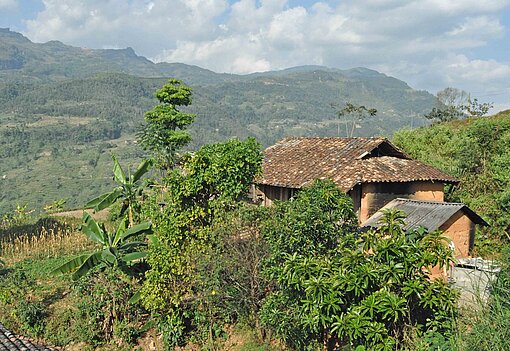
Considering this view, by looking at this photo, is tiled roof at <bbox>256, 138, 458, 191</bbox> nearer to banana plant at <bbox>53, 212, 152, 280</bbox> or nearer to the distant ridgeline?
banana plant at <bbox>53, 212, 152, 280</bbox>

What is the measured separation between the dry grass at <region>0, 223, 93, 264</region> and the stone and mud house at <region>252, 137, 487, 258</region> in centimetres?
711

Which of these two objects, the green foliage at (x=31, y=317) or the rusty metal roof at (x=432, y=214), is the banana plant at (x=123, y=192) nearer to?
the green foliage at (x=31, y=317)

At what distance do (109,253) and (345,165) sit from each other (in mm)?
8211

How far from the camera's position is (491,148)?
1773cm

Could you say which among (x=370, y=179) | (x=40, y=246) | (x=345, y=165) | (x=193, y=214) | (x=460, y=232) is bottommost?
(x=40, y=246)

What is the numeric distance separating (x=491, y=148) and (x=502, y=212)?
371 cm

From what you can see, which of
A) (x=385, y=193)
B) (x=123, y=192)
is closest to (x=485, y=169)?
(x=385, y=193)

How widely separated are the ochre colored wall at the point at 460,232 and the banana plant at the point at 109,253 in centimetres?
763

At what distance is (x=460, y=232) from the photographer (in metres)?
12.1

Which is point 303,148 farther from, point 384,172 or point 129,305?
point 129,305

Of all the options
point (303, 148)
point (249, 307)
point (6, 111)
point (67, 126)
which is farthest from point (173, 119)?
point (6, 111)

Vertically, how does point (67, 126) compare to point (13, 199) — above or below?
above

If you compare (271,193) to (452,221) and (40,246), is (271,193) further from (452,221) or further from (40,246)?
(40,246)

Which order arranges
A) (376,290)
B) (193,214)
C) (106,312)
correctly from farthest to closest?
(106,312) → (193,214) → (376,290)
